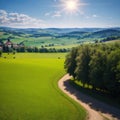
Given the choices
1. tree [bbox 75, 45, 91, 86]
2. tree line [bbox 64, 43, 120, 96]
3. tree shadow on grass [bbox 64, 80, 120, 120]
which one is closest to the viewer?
tree shadow on grass [bbox 64, 80, 120, 120]

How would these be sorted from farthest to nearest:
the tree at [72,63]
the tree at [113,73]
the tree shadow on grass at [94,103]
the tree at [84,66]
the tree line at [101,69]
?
the tree at [72,63]
the tree at [84,66]
the tree line at [101,69]
the tree at [113,73]
the tree shadow on grass at [94,103]

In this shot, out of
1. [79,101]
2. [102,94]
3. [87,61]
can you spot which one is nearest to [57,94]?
[79,101]

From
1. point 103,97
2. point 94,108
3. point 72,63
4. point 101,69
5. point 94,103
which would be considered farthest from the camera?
point 72,63

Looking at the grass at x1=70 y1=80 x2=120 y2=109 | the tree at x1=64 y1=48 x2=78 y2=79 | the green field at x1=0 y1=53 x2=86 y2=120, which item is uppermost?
the tree at x1=64 y1=48 x2=78 y2=79

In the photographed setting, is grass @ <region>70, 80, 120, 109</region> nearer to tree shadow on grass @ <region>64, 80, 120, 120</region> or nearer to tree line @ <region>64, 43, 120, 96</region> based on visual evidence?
tree shadow on grass @ <region>64, 80, 120, 120</region>

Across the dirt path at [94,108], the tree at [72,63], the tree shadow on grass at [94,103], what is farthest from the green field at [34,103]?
the tree at [72,63]

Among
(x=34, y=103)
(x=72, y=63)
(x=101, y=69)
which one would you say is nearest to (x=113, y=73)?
(x=101, y=69)

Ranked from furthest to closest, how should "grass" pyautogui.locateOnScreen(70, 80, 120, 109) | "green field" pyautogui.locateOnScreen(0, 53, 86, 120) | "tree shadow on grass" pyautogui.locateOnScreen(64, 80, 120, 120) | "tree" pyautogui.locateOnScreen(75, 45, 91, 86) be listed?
1. "tree" pyautogui.locateOnScreen(75, 45, 91, 86)
2. "grass" pyautogui.locateOnScreen(70, 80, 120, 109)
3. "tree shadow on grass" pyautogui.locateOnScreen(64, 80, 120, 120)
4. "green field" pyautogui.locateOnScreen(0, 53, 86, 120)

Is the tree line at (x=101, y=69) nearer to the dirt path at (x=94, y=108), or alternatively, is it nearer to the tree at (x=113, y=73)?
the tree at (x=113, y=73)

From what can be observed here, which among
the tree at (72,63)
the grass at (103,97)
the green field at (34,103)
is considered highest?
the tree at (72,63)

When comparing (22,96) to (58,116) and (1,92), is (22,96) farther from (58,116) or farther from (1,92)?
(58,116)

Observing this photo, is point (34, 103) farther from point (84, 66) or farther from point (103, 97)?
point (84, 66)

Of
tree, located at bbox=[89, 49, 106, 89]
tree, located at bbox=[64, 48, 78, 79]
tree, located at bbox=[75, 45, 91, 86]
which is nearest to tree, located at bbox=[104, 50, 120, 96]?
tree, located at bbox=[89, 49, 106, 89]
